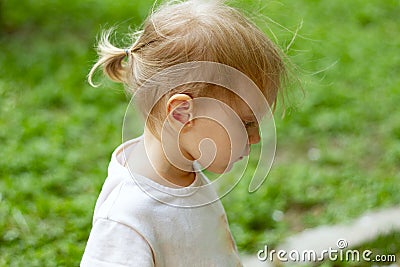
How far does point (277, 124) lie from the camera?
4.33 m

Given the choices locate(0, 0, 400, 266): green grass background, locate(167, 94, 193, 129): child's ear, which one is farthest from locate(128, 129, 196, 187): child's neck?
locate(0, 0, 400, 266): green grass background

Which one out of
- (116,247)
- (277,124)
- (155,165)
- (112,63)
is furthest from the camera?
(277,124)

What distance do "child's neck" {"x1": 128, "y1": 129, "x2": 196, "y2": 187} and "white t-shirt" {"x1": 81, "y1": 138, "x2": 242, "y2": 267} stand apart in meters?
0.02

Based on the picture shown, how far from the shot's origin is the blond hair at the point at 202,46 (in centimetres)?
194

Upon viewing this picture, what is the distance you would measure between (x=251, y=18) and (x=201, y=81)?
1.02 ft

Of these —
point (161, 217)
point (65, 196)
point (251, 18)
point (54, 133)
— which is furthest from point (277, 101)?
point (54, 133)

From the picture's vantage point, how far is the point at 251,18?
2098 millimetres

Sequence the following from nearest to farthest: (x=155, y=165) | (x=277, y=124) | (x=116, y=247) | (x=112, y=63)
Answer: (x=116, y=247) → (x=155, y=165) → (x=112, y=63) → (x=277, y=124)

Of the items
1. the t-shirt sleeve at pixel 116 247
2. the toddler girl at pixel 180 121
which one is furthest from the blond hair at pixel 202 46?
the t-shirt sleeve at pixel 116 247

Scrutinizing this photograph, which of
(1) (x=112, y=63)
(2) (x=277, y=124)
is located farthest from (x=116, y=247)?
(2) (x=277, y=124)

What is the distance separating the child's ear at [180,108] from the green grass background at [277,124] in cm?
37

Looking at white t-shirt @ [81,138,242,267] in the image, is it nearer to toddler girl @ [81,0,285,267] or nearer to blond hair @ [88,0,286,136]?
toddler girl @ [81,0,285,267]

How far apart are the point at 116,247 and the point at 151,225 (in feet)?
0.43

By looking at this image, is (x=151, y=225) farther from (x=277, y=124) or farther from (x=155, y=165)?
(x=277, y=124)
